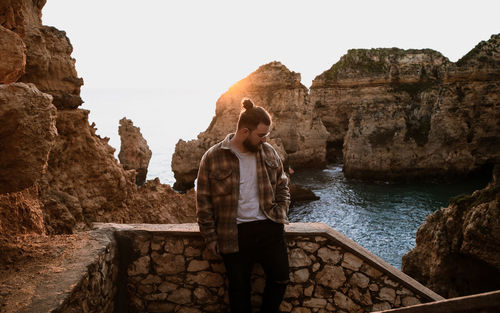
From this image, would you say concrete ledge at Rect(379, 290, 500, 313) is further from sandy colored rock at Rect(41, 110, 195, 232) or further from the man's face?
sandy colored rock at Rect(41, 110, 195, 232)

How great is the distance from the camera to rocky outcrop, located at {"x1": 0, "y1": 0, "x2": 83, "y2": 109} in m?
5.36

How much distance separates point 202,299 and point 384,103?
33193 mm

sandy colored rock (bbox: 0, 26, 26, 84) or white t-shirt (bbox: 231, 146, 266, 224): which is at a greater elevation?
sandy colored rock (bbox: 0, 26, 26, 84)

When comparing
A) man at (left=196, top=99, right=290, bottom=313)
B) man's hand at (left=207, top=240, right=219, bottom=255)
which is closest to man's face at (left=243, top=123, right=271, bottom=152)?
man at (left=196, top=99, right=290, bottom=313)

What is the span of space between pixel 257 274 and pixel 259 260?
1.83 feet

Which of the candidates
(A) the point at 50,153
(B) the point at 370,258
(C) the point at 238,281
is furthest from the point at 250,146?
(A) the point at 50,153

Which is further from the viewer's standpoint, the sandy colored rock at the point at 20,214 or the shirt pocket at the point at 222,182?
the sandy colored rock at the point at 20,214

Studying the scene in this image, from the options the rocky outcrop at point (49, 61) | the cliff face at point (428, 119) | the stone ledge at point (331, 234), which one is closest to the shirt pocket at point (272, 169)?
the stone ledge at point (331, 234)

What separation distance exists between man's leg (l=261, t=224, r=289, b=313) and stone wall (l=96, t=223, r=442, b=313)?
462 millimetres

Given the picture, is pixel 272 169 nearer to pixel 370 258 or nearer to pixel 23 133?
pixel 370 258

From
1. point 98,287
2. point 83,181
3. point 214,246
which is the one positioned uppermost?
point 83,181

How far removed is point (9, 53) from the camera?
9.66 feet

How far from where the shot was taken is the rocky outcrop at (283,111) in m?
34.7

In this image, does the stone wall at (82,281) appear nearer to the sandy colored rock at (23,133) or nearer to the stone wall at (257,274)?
the stone wall at (257,274)
